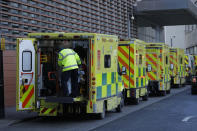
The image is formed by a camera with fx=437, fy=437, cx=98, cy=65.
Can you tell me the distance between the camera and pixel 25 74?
39.2 ft

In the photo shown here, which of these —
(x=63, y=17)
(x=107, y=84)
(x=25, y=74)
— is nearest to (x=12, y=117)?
(x=25, y=74)

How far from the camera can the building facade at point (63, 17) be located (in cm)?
1631

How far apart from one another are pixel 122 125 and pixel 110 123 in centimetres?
55

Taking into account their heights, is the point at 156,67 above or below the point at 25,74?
above

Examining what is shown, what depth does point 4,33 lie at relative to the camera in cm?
1584

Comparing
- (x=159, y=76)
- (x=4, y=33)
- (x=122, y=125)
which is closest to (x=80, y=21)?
(x=159, y=76)

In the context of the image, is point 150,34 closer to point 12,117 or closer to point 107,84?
point 107,84

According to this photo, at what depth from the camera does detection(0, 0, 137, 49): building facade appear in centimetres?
1631

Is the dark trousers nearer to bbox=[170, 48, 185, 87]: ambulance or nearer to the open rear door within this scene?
the open rear door

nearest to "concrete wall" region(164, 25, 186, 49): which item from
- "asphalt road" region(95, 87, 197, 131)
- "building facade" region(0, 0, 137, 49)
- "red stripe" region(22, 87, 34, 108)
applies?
"building facade" region(0, 0, 137, 49)

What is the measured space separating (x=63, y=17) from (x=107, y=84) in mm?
8482

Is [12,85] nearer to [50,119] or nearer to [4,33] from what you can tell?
[4,33]

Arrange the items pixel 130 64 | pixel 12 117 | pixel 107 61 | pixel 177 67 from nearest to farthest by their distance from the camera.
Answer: pixel 12 117 → pixel 107 61 → pixel 130 64 → pixel 177 67

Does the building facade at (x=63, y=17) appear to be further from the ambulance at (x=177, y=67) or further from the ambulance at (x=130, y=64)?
the ambulance at (x=130, y=64)
